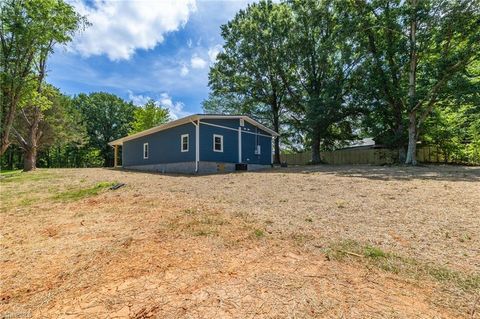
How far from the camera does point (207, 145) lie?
580 inches

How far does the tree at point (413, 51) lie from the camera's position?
539 inches

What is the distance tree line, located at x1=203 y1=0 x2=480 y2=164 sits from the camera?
14.3 metres

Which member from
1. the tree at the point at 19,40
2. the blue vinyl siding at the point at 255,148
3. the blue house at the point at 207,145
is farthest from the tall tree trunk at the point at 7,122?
the blue vinyl siding at the point at 255,148

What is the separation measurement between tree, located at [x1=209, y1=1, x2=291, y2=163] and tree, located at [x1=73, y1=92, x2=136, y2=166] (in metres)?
22.3

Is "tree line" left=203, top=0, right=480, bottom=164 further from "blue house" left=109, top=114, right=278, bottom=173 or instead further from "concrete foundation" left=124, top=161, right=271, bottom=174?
"concrete foundation" left=124, top=161, right=271, bottom=174

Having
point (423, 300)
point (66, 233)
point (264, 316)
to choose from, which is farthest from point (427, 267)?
point (66, 233)

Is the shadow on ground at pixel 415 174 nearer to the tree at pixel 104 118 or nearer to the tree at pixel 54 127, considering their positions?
the tree at pixel 54 127

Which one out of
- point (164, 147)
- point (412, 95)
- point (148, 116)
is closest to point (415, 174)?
point (412, 95)

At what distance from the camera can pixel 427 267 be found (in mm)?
2756

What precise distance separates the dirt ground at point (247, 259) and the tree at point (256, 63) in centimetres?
2024

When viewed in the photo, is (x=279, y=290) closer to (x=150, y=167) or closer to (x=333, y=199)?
(x=333, y=199)

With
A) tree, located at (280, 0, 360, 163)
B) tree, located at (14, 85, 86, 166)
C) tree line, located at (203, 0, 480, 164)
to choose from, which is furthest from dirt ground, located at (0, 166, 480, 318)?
tree, located at (14, 85, 86, 166)

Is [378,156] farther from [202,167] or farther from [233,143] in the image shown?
[202,167]

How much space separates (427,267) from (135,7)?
10846 mm
